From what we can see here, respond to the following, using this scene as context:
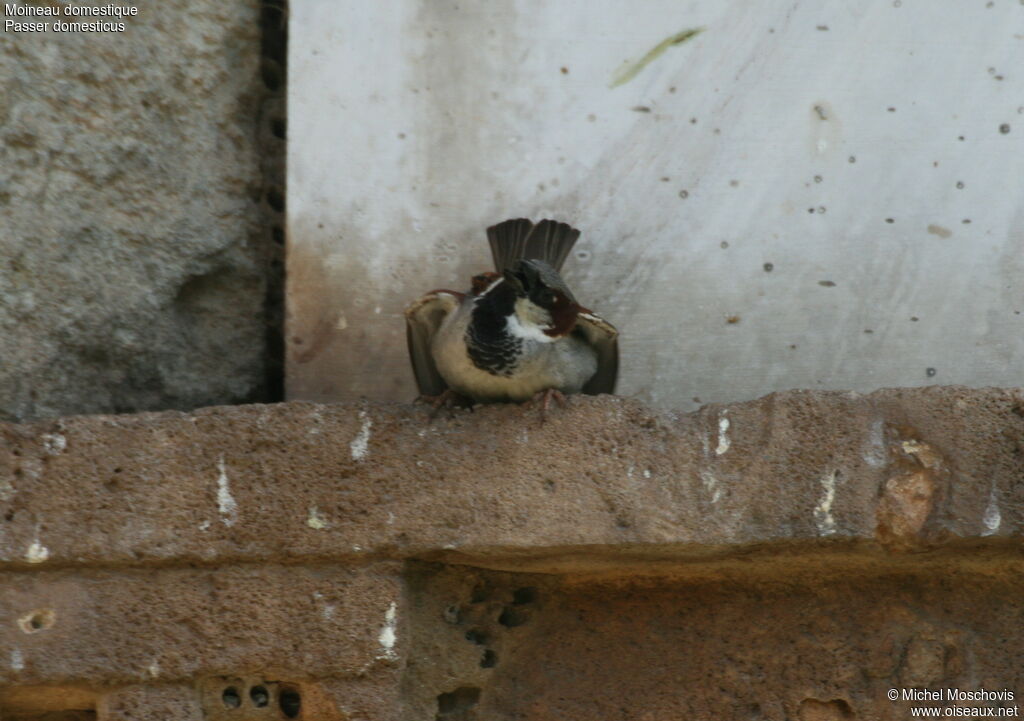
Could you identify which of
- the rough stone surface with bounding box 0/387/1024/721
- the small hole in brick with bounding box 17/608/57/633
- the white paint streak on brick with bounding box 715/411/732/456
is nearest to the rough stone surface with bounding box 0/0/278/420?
the rough stone surface with bounding box 0/387/1024/721

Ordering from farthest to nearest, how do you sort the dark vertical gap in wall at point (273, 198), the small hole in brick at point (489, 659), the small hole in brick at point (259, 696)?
the dark vertical gap in wall at point (273, 198)
the small hole in brick at point (489, 659)
the small hole in brick at point (259, 696)

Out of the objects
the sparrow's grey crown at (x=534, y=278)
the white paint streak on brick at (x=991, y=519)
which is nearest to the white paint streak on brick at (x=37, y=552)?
the sparrow's grey crown at (x=534, y=278)

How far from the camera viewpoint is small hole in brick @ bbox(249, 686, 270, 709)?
7.02ft

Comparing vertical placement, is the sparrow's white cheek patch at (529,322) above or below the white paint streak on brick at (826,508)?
above

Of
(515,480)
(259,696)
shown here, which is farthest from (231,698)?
(515,480)

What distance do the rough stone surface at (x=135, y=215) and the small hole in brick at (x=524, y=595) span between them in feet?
Answer: 2.02

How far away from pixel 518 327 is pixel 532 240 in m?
0.15

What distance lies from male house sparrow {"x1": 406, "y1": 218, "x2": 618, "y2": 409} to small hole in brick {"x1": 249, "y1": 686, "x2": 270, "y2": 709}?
523mm

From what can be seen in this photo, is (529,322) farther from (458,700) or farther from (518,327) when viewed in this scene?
(458,700)

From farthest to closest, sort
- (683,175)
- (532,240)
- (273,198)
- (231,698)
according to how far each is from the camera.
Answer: (273,198) < (683,175) < (532,240) < (231,698)

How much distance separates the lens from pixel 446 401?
7.45 ft

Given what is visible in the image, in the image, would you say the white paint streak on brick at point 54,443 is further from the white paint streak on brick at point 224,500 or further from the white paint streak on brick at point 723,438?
the white paint streak on brick at point 723,438

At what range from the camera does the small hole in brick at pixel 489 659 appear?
2246 mm

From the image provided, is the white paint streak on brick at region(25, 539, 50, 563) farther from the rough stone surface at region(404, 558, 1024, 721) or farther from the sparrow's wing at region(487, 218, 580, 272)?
the sparrow's wing at region(487, 218, 580, 272)
